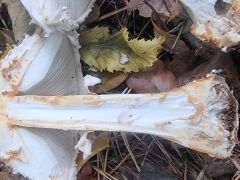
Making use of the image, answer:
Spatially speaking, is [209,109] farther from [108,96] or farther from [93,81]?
[93,81]

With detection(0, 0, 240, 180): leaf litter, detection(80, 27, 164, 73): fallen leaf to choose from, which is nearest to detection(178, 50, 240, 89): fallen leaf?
detection(0, 0, 240, 180): leaf litter

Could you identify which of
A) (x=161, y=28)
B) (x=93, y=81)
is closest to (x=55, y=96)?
(x=93, y=81)

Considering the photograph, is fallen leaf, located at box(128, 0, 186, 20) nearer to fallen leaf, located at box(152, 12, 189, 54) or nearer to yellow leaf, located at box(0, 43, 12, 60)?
fallen leaf, located at box(152, 12, 189, 54)

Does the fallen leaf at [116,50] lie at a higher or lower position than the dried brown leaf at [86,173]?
higher

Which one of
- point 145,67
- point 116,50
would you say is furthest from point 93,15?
point 145,67

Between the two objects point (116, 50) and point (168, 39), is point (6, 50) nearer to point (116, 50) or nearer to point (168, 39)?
point (116, 50)

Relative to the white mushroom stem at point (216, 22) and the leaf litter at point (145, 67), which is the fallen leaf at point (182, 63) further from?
the white mushroom stem at point (216, 22)

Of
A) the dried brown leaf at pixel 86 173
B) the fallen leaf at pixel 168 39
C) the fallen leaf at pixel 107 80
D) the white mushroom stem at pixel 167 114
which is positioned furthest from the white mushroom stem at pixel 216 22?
the dried brown leaf at pixel 86 173

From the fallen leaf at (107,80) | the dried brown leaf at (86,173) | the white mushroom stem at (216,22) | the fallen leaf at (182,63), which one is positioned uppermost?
the white mushroom stem at (216,22)
